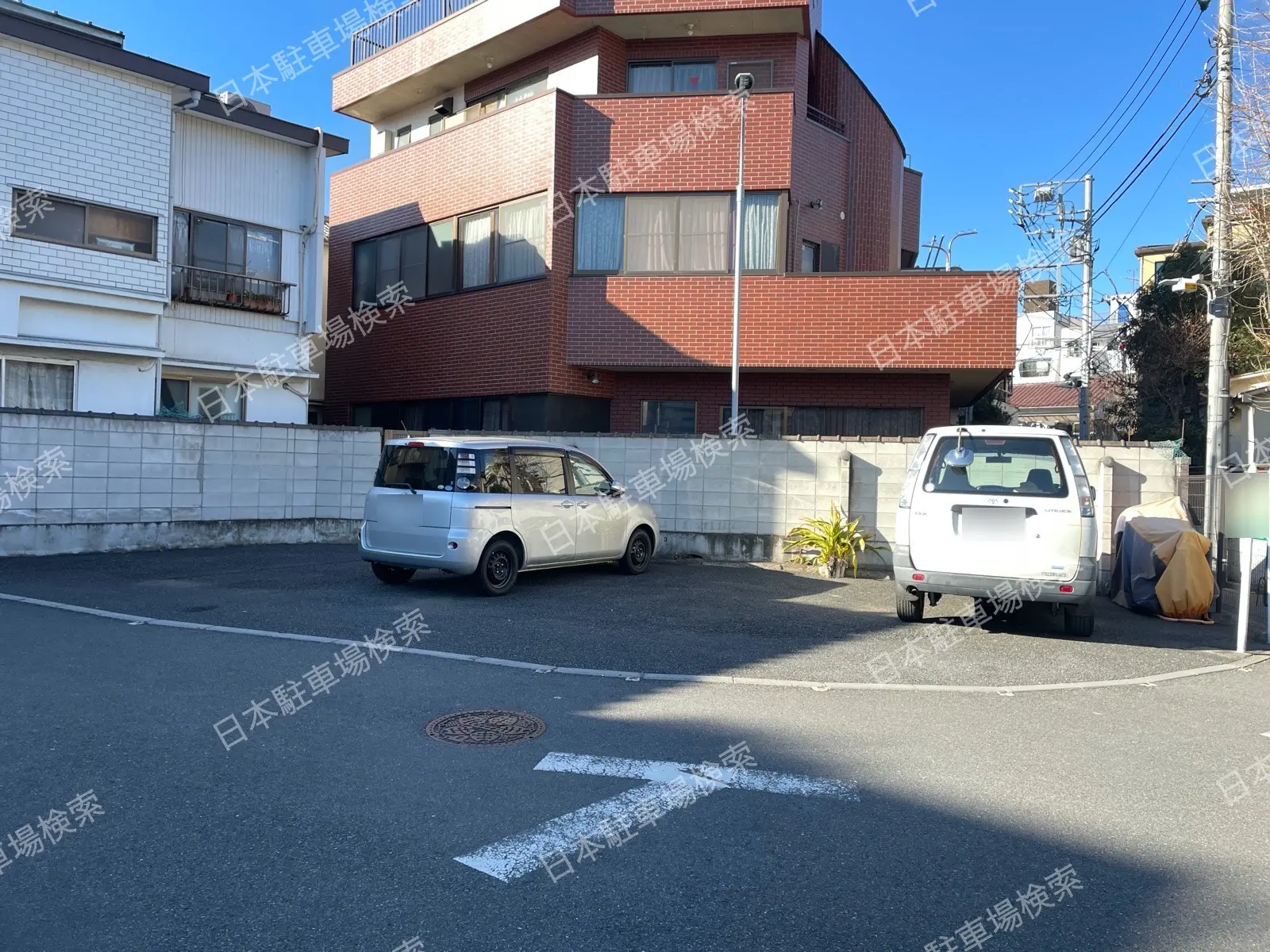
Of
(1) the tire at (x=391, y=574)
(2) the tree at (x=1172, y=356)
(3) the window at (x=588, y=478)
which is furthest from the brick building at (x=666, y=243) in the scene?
(2) the tree at (x=1172, y=356)

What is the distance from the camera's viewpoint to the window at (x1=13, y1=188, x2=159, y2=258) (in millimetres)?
15789

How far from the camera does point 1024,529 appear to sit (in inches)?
342

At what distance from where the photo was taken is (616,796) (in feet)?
15.5

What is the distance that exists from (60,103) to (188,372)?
488 centimetres

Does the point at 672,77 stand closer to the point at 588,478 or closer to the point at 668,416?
the point at 668,416

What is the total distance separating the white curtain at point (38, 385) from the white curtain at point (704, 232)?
10.6 meters

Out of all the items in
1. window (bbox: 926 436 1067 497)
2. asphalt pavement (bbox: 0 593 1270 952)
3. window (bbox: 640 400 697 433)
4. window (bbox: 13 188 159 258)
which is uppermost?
window (bbox: 13 188 159 258)

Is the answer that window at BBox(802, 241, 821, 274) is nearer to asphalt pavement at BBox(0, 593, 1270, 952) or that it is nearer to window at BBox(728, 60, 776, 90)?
window at BBox(728, 60, 776, 90)

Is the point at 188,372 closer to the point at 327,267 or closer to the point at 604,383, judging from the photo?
the point at 327,267

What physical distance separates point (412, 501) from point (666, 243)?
8.95m

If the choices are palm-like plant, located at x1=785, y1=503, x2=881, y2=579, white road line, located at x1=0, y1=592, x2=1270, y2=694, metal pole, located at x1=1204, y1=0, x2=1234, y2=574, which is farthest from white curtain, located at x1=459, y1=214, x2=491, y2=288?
metal pole, located at x1=1204, y1=0, x2=1234, y2=574

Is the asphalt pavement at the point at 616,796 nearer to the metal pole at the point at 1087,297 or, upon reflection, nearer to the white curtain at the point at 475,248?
the white curtain at the point at 475,248

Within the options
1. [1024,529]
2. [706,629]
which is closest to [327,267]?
[706,629]

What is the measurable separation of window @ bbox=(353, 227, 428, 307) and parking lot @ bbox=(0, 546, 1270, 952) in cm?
1297
